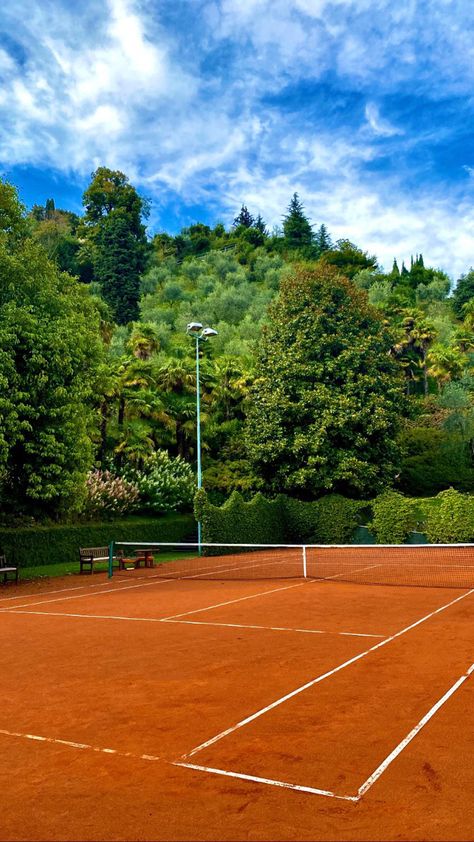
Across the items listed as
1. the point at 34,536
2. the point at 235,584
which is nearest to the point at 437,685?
the point at 235,584

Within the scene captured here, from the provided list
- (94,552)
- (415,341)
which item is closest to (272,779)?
(94,552)

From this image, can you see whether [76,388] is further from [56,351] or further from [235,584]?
[235,584]

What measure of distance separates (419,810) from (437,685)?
3315 millimetres

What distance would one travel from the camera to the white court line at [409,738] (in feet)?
17.2

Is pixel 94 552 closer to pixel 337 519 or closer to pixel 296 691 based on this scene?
pixel 337 519

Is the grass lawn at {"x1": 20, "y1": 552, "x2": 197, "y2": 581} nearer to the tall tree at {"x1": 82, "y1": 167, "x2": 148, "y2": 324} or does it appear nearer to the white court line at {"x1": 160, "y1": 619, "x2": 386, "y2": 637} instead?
the white court line at {"x1": 160, "y1": 619, "x2": 386, "y2": 637}

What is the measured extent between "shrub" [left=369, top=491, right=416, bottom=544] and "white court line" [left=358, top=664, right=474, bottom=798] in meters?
21.8

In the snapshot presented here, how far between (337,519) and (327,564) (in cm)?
797

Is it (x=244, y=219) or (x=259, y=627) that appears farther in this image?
(x=244, y=219)

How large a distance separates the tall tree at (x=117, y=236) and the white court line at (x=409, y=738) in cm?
7586

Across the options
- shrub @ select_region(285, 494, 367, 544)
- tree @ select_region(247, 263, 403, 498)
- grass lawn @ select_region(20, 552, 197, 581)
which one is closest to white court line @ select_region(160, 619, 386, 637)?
grass lawn @ select_region(20, 552, 197, 581)

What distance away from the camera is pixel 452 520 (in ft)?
91.4

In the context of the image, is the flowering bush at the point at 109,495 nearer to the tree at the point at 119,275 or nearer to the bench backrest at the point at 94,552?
the bench backrest at the point at 94,552

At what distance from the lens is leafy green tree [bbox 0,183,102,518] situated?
18.5m
